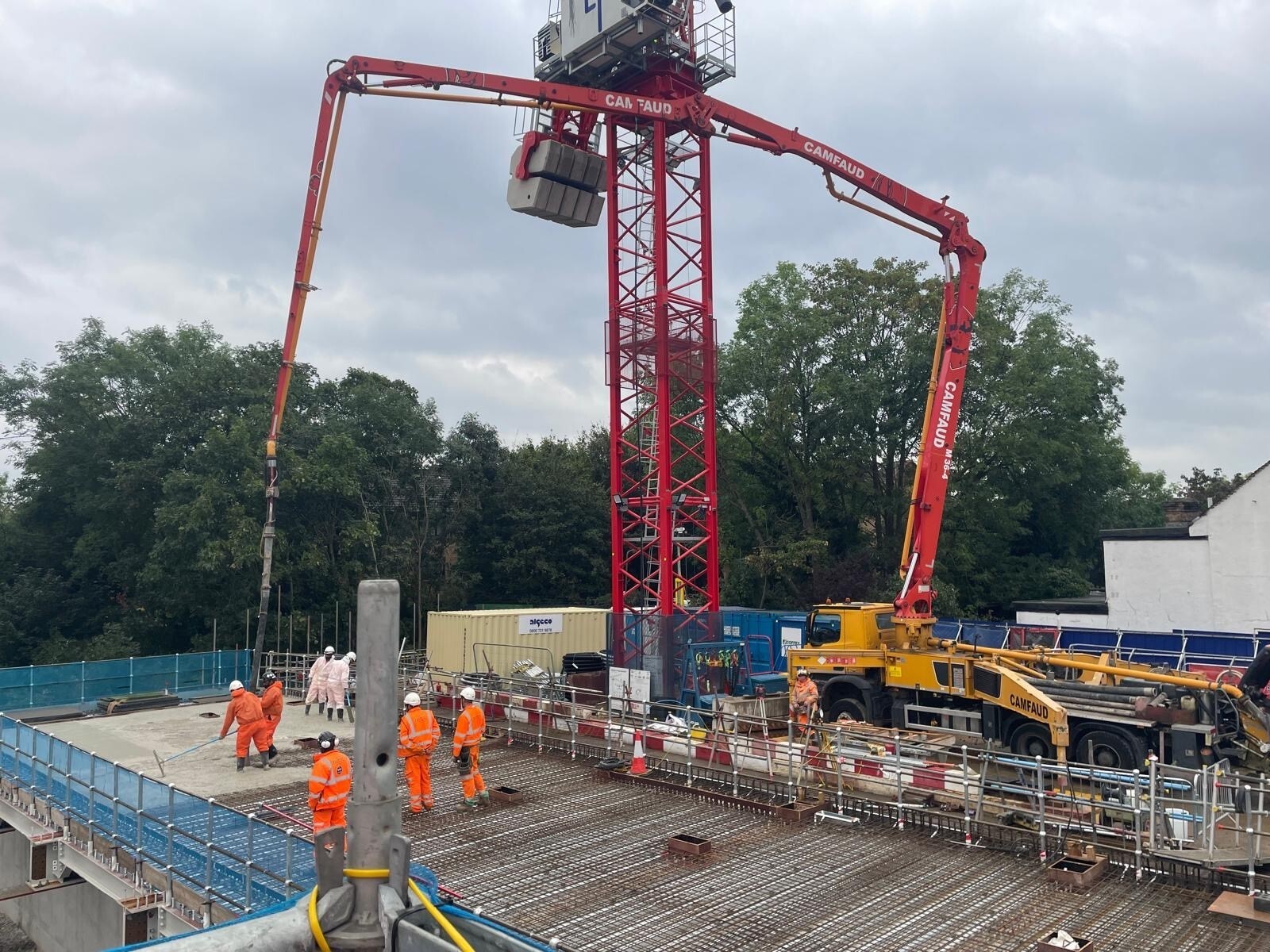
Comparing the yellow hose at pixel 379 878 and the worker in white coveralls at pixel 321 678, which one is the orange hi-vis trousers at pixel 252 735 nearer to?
the worker in white coveralls at pixel 321 678

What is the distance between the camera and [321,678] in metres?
21.5

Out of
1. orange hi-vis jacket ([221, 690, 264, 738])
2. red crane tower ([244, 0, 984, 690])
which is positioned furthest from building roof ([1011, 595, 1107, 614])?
orange hi-vis jacket ([221, 690, 264, 738])

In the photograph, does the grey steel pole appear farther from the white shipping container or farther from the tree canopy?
the tree canopy

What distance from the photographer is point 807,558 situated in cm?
4350

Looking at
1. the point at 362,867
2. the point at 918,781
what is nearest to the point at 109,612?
the point at 918,781

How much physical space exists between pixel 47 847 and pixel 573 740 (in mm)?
8381

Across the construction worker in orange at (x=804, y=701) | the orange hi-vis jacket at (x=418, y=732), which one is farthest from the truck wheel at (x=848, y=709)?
the orange hi-vis jacket at (x=418, y=732)

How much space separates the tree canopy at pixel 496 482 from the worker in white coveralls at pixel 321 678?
44.7 ft

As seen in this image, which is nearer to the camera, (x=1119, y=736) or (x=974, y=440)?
(x=1119, y=736)

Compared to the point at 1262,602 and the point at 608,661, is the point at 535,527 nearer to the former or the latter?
the point at 608,661

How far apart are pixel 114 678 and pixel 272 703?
1194 centimetres

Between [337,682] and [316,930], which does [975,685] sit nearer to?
[337,682]

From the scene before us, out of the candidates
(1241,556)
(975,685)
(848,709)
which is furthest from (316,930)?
(1241,556)

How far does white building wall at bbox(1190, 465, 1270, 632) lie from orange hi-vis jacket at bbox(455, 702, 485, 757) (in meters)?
26.9
